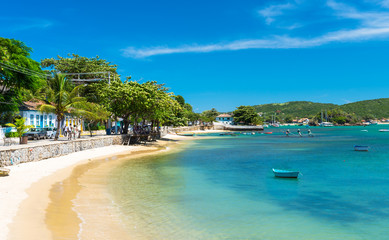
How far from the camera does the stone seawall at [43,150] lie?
2133 cm

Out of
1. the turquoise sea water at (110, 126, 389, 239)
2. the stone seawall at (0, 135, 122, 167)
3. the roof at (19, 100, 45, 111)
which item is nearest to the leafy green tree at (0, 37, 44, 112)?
the roof at (19, 100, 45, 111)

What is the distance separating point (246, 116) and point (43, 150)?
12710 cm

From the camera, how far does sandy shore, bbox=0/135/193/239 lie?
998 cm

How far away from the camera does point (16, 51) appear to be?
36312 millimetres

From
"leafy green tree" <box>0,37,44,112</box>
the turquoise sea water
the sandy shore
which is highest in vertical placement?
"leafy green tree" <box>0,37,44,112</box>

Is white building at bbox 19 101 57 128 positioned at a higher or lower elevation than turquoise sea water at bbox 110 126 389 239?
higher

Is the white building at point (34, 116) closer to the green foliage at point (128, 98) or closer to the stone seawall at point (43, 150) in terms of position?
the green foliage at point (128, 98)

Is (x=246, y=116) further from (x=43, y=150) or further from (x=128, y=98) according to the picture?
(x=43, y=150)

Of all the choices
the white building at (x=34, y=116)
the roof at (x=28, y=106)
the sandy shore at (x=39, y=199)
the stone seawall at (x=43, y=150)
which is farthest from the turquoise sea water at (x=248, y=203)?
the roof at (x=28, y=106)

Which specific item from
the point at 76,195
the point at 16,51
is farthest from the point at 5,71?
the point at 76,195

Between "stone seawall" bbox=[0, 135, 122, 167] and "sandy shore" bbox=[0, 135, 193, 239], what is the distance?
663 millimetres

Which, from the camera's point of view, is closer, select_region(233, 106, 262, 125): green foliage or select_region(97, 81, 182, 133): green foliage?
select_region(97, 81, 182, 133): green foliage

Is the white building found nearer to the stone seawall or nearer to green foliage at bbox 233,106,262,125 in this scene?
the stone seawall

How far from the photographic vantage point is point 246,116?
5807 inches
